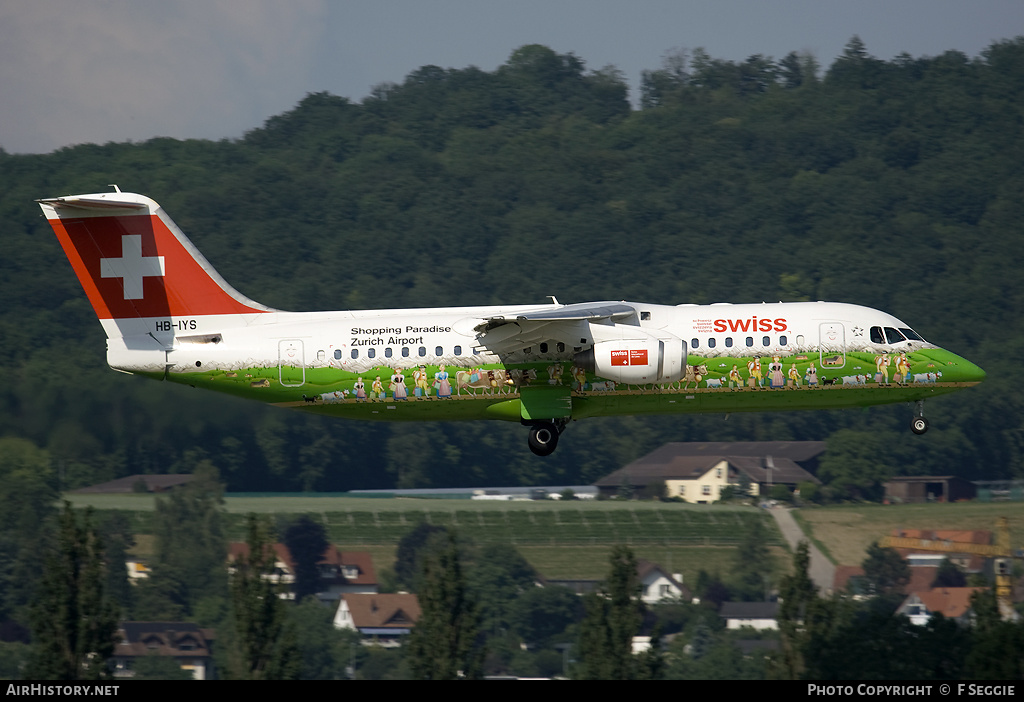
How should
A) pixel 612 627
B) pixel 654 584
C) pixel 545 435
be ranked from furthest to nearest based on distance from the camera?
pixel 654 584, pixel 612 627, pixel 545 435

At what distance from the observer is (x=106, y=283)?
2402cm

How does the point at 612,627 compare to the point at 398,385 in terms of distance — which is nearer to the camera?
the point at 398,385

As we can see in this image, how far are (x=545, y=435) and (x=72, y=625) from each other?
61.8ft

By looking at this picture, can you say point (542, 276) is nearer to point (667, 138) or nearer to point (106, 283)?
point (667, 138)

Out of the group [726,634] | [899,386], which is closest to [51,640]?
[899,386]

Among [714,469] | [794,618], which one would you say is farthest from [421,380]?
[714,469]

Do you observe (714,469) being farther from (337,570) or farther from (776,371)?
(776,371)

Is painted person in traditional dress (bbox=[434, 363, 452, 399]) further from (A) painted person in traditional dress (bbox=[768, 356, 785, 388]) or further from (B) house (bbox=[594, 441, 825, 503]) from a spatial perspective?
(B) house (bbox=[594, 441, 825, 503])

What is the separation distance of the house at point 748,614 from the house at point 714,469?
413 inches

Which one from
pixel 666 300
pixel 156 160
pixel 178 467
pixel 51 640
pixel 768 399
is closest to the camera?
pixel 768 399

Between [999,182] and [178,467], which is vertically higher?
[999,182]

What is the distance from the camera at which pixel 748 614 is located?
5772 cm

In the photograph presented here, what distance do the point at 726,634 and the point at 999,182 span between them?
290ft

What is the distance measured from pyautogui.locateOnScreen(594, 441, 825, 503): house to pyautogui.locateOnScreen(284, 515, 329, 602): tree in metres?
16.8
